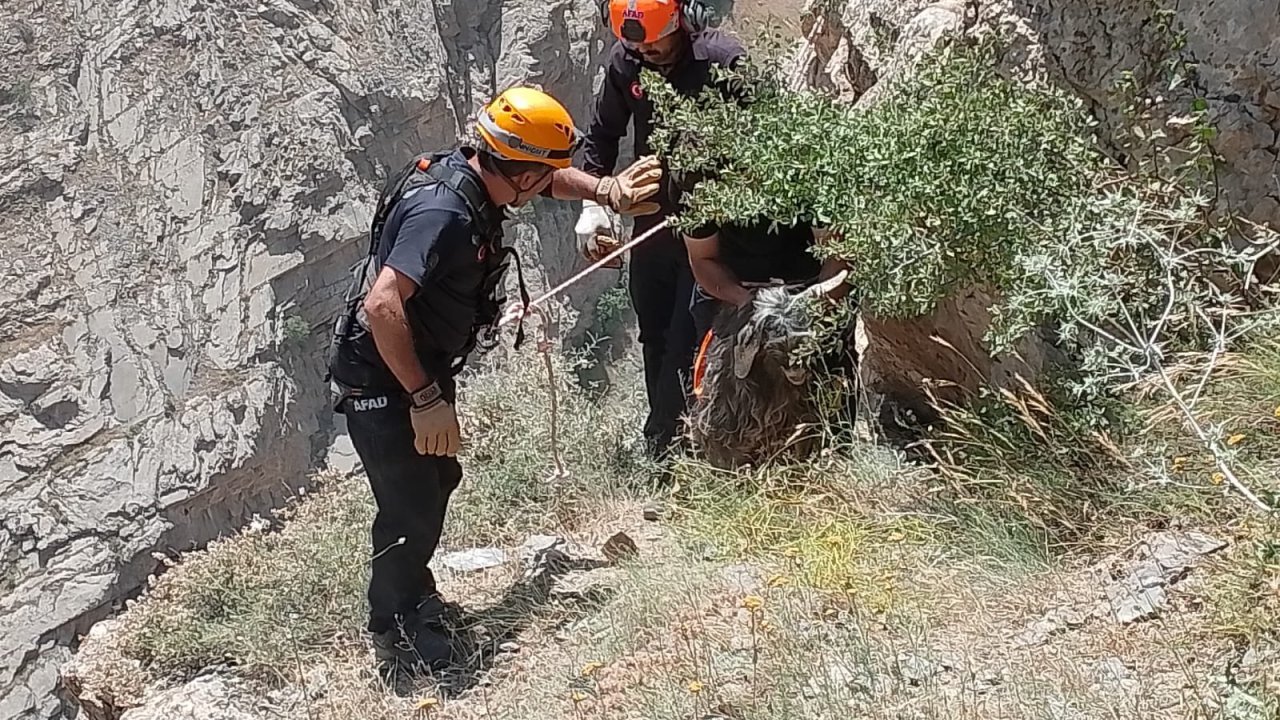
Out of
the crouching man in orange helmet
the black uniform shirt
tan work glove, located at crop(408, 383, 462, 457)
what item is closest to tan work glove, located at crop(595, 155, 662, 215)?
the crouching man in orange helmet

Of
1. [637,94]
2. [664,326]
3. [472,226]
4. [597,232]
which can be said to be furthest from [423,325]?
[664,326]

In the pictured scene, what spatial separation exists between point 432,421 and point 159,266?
17.3 feet

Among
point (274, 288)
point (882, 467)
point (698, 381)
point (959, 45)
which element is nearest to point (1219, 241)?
point (959, 45)

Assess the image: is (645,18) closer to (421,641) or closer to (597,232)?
(597,232)

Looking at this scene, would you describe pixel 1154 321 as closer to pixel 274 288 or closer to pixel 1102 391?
pixel 1102 391

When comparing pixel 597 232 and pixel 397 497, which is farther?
pixel 597 232

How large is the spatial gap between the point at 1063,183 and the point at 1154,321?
0.45 meters

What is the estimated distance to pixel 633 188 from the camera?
12.4 ft

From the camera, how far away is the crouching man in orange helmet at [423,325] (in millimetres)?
3174

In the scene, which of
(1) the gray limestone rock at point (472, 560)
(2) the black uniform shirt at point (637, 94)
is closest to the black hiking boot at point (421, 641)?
(1) the gray limestone rock at point (472, 560)

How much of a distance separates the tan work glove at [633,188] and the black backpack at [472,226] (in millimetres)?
454

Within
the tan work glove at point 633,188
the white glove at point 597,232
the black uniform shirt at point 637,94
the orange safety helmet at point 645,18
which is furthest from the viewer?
the white glove at point 597,232

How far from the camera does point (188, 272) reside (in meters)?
7.83

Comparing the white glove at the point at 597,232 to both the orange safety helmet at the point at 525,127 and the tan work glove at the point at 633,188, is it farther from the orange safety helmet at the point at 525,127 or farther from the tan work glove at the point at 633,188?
the orange safety helmet at the point at 525,127
